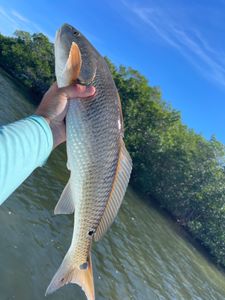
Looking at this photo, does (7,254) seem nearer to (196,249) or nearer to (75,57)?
(75,57)

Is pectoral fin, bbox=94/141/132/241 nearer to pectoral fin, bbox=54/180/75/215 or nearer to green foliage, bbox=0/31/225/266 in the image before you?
pectoral fin, bbox=54/180/75/215

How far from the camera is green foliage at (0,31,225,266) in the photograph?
132 ft

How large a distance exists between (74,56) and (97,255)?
1474 cm

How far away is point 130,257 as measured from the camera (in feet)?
62.1

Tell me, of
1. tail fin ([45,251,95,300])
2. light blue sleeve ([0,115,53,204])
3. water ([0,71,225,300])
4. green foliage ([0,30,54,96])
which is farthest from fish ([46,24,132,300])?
green foliage ([0,30,54,96])

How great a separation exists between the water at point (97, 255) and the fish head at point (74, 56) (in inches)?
358

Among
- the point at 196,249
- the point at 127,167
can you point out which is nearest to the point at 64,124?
the point at 127,167

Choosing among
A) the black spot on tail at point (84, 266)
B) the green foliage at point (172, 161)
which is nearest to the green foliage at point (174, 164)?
the green foliage at point (172, 161)

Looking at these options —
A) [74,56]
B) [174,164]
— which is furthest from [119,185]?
[174,164]

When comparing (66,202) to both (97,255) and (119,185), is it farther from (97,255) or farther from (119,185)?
(97,255)

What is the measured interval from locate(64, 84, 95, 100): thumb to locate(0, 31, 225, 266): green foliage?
3534cm

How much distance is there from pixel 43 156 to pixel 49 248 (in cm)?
1214

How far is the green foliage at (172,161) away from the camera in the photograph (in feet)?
132

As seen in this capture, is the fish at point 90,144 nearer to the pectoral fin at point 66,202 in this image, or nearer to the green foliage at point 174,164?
the pectoral fin at point 66,202
